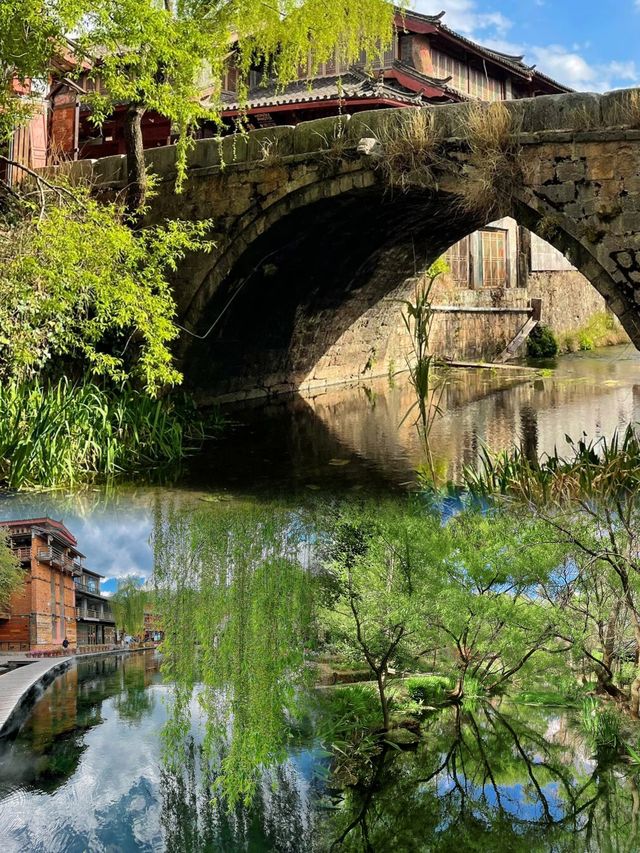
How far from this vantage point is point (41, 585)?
27.2 ft

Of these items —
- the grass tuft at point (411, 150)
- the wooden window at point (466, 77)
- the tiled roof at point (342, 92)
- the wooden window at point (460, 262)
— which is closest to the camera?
the grass tuft at point (411, 150)

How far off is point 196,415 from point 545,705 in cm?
528

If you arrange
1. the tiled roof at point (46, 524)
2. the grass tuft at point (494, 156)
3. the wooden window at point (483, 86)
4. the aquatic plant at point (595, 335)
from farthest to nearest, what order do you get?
the wooden window at point (483, 86), the aquatic plant at point (595, 335), the grass tuft at point (494, 156), the tiled roof at point (46, 524)

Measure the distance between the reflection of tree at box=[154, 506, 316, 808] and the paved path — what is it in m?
1.08

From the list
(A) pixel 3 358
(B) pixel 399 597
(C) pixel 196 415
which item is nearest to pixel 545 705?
(B) pixel 399 597

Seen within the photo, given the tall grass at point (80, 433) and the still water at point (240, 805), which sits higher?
the tall grass at point (80, 433)

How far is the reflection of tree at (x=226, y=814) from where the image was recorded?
8.08 meters

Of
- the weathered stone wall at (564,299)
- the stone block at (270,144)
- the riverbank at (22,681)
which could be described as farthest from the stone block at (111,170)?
the weathered stone wall at (564,299)

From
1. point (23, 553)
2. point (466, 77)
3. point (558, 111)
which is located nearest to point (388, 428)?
point (558, 111)

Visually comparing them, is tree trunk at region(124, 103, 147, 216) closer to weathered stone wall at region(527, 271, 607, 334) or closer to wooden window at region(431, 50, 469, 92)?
wooden window at region(431, 50, 469, 92)

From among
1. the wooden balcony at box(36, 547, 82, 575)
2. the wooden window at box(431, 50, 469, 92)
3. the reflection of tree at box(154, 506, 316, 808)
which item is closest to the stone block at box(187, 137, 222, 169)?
the reflection of tree at box(154, 506, 316, 808)

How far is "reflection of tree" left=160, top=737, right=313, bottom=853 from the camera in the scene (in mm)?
8078

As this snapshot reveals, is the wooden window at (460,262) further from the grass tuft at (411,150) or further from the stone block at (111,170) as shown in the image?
the grass tuft at (411,150)

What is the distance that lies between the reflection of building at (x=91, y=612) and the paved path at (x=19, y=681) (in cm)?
27
